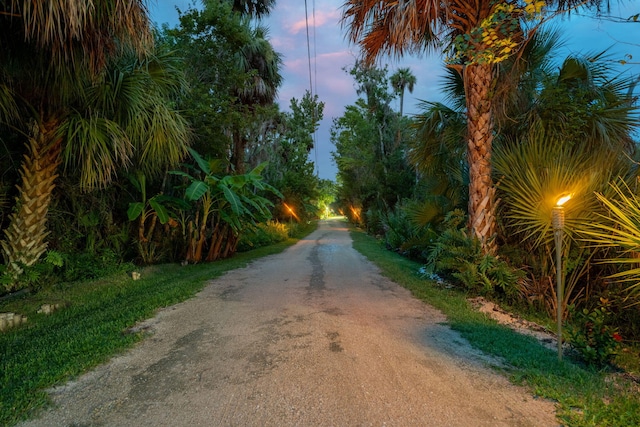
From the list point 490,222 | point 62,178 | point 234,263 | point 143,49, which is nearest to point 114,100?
point 143,49

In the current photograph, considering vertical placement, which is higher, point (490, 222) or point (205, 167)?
point (205, 167)

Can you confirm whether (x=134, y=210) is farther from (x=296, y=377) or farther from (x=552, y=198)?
(x=552, y=198)

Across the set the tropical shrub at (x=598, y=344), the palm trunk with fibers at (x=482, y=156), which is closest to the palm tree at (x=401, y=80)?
the palm trunk with fibers at (x=482, y=156)

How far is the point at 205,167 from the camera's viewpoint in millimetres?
9688

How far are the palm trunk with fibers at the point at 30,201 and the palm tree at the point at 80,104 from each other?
0.01m

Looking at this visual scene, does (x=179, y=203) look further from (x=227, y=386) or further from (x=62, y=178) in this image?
(x=227, y=386)

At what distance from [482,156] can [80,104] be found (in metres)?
7.81

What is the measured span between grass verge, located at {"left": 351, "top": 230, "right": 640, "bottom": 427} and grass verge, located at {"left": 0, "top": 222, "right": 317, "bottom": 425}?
164 inches

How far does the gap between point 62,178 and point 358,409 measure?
8204 millimetres

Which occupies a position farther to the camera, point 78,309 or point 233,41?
point 233,41

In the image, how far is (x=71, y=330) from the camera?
4230 mm

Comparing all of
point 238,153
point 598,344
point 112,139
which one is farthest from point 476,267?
point 238,153

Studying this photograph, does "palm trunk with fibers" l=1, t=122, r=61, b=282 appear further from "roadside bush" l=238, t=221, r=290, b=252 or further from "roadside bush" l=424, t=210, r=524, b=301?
"roadside bush" l=424, t=210, r=524, b=301

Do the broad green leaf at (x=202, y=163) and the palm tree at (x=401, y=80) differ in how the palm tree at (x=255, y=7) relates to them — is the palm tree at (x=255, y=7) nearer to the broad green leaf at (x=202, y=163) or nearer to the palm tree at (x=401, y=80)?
the broad green leaf at (x=202, y=163)
